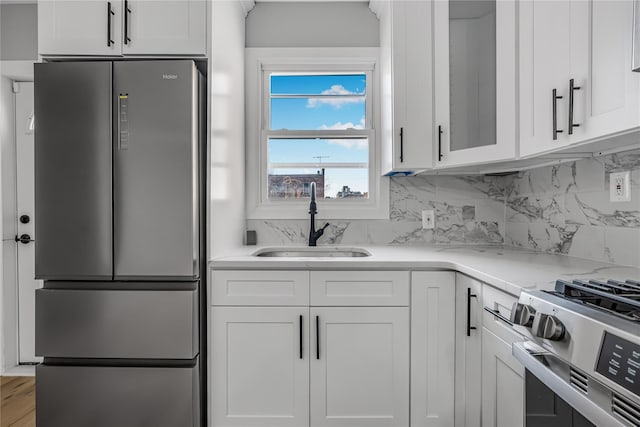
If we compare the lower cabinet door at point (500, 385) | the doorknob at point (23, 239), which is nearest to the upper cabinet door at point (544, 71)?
the lower cabinet door at point (500, 385)

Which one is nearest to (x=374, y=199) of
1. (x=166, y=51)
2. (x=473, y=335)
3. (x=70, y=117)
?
(x=473, y=335)

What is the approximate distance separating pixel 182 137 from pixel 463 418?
1795mm

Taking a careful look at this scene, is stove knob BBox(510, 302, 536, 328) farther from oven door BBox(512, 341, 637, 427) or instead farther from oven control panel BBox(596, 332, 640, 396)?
oven control panel BBox(596, 332, 640, 396)

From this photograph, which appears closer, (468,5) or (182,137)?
(182,137)

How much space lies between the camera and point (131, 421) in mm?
1646

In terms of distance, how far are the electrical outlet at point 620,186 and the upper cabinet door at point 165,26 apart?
1884 mm

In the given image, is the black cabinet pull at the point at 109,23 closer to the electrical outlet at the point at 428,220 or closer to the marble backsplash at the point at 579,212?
the electrical outlet at the point at 428,220

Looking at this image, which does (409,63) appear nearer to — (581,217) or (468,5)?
(468,5)

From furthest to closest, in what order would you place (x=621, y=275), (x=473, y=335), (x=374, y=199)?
(x=374, y=199) → (x=473, y=335) → (x=621, y=275)

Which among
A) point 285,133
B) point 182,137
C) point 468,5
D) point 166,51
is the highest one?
point 468,5

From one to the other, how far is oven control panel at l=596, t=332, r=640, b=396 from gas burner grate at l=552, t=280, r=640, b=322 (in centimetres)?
8

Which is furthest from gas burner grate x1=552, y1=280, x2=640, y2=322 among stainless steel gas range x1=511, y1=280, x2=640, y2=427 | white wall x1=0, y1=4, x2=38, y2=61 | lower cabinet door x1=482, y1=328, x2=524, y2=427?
white wall x1=0, y1=4, x2=38, y2=61

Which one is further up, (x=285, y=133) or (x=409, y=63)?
(x=409, y=63)

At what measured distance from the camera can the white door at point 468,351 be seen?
4.80ft
